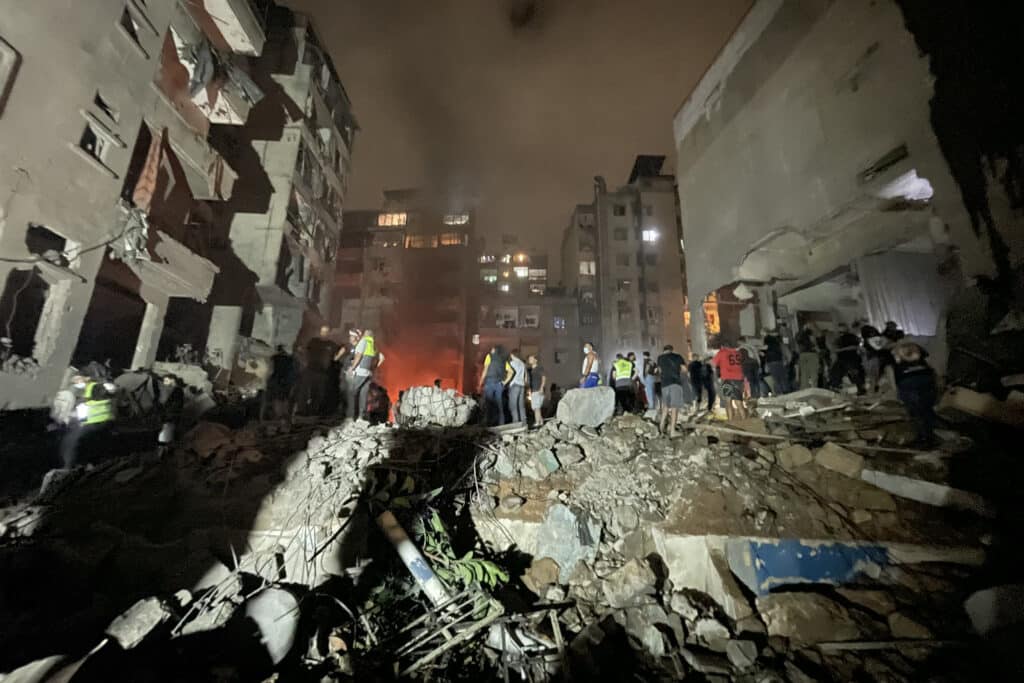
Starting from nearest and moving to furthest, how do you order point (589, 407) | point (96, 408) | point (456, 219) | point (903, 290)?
point (589, 407) → point (96, 408) → point (903, 290) → point (456, 219)

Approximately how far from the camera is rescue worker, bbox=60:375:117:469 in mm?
8797

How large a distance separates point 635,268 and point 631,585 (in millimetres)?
41996

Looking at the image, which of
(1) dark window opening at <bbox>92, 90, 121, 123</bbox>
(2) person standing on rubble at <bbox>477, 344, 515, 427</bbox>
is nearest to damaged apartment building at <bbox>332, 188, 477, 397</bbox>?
(1) dark window opening at <bbox>92, 90, 121, 123</bbox>

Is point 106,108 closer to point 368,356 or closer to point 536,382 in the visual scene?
point 368,356

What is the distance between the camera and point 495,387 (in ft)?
31.3

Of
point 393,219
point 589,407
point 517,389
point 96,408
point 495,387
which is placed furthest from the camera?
point 393,219

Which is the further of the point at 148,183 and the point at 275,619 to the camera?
the point at 148,183

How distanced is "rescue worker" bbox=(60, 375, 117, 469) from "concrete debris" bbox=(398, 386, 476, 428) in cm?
692

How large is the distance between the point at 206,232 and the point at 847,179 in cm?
2640

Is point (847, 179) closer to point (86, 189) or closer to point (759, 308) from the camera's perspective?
point (759, 308)

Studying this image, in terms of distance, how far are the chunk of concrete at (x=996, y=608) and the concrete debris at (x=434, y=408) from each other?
7889 millimetres

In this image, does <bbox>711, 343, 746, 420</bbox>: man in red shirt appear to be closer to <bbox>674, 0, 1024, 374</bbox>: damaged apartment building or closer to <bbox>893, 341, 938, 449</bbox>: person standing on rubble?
<bbox>893, 341, 938, 449</bbox>: person standing on rubble

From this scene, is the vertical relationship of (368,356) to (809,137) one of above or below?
below

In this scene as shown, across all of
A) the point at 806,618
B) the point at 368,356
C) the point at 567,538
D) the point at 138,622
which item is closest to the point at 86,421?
the point at 368,356
